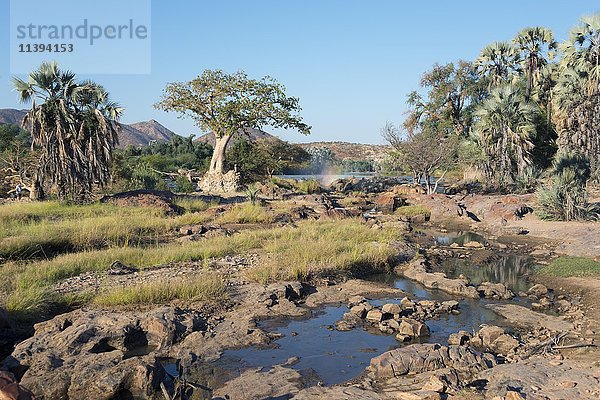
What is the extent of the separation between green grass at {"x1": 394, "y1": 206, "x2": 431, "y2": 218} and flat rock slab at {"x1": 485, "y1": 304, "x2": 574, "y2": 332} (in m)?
12.7

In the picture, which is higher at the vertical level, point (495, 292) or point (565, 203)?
point (565, 203)

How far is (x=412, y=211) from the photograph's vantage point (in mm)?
21828

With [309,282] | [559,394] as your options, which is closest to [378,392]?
Answer: [559,394]

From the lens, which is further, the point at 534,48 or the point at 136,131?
the point at 136,131

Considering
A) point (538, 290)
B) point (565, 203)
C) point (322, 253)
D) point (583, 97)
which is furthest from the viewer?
point (583, 97)

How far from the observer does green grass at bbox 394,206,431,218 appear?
69.6ft

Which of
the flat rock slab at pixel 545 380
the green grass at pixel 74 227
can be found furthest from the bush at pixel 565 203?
the flat rock slab at pixel 545 380

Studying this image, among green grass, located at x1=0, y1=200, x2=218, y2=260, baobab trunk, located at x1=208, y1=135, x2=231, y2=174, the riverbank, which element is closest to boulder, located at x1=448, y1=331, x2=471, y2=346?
the riverbank

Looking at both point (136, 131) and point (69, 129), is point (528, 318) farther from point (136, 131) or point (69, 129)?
point (136, 131)

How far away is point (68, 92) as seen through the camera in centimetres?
1848

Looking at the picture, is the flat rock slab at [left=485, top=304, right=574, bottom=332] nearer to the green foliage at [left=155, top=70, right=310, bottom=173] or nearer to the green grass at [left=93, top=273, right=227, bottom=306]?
the green grass at [left=93, top=273, right=227, bottom=306]

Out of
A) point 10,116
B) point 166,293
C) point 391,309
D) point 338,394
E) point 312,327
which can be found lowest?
point 312,327

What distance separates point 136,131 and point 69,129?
522ft

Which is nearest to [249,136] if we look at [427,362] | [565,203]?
[565,203]
